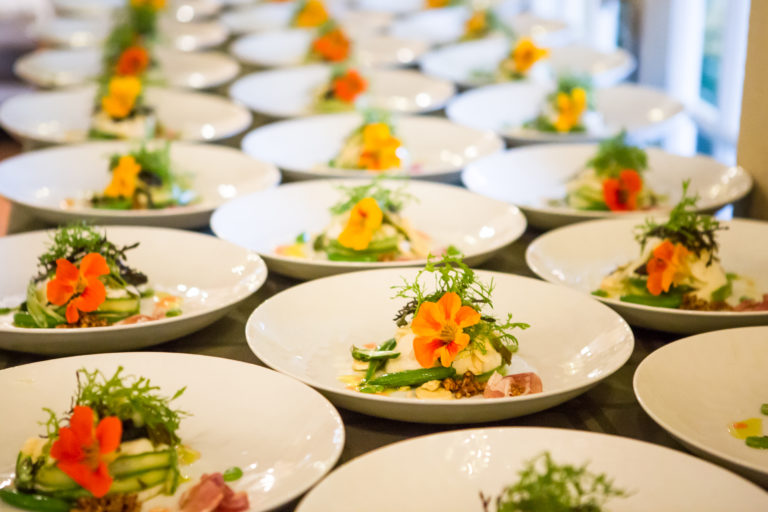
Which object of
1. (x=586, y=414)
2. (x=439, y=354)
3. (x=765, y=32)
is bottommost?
(x=586, y=414)

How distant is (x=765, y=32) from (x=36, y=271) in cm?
203

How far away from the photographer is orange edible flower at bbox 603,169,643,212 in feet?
8.54

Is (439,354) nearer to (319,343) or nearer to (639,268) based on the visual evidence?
(319,343)

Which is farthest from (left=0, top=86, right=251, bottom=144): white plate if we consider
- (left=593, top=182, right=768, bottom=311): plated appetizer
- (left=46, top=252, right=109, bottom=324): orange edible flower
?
(left=593, top=182, right=768, bottom=311): plated appetizer

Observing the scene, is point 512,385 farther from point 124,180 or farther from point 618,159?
point 124,180

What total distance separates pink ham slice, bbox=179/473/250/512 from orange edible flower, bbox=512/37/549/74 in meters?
3.28

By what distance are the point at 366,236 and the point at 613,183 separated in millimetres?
774

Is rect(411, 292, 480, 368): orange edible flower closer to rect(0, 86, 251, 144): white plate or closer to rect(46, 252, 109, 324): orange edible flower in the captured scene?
rect(46, 252, 109, 324): orange edible flower

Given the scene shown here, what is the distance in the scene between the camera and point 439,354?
1.67 m

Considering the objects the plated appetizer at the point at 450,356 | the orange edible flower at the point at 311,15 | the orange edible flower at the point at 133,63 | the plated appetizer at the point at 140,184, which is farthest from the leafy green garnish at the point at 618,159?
the orange edible flower at the point at 311,15

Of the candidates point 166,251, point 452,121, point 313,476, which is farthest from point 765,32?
point 313,476

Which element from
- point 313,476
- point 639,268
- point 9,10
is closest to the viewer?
point 313,476

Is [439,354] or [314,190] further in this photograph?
[314,190]

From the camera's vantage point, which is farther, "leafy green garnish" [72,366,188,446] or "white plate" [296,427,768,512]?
"leafy green garnish" [72,366,188,446]
